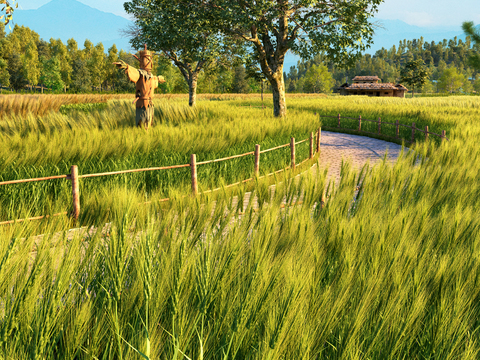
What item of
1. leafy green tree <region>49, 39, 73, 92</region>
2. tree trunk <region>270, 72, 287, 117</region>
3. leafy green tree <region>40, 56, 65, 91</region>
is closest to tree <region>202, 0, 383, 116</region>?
tree trunk <region>270, 72, 287, 117</region>

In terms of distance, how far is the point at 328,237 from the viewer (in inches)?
82.1

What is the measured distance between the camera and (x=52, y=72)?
74750 mm

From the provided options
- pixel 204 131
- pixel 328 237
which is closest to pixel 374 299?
pixel 328 237

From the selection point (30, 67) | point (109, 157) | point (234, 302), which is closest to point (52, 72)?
point (30, 67)

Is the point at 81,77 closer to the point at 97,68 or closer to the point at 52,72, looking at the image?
the point at 97,68

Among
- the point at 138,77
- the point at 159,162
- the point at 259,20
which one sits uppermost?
the point at 259,20

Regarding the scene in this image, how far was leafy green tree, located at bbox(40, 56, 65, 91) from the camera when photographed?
7438cm

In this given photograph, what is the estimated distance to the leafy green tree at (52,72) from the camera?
7438 centimetres

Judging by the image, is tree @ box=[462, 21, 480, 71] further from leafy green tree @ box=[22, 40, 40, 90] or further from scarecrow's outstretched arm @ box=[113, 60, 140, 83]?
leafy green tree @ box=[22, 40, 40, 90]

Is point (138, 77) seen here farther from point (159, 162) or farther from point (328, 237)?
point (328, 237)

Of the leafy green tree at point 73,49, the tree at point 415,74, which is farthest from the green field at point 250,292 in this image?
the leafy green tree at point 73,49

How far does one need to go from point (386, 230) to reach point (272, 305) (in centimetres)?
108

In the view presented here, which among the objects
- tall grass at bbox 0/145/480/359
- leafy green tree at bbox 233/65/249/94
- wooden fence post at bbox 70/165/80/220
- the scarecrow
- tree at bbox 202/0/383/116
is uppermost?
leafy green tree at bbox 233/65/249/94

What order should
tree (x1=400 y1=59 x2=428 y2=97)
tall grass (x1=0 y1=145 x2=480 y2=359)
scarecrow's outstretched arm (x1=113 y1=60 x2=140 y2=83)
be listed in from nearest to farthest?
tall grass (x1=0 y1=145 x2=480 y2=359) < scarecrow's outstretched arm (x1=113 y1=60 x2=140 y2=83) < tree (x1=400 y1=59 x2=428 y2=97)
